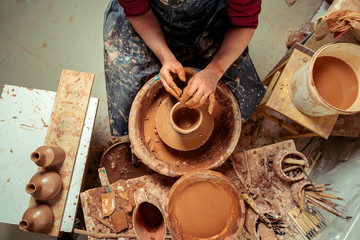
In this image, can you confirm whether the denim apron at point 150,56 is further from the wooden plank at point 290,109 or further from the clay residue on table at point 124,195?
the clay residue on table at point 124,195

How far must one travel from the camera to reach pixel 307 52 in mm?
1728

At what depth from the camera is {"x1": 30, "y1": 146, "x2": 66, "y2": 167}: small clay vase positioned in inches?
55.1

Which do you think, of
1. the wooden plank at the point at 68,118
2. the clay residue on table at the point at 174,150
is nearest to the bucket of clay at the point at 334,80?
the clay residue on table at the point at 174,150

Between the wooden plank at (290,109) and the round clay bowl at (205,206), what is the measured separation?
2.51ft

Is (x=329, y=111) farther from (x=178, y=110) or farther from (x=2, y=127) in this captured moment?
(x=2, y=127)

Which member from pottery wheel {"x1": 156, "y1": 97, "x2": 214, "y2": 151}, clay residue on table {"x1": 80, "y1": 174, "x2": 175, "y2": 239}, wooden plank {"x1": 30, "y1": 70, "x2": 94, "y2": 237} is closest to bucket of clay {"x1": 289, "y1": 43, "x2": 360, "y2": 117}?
pottery wheel {"x1": 156, "y1": 97, "x2": 214, "y2": 151}

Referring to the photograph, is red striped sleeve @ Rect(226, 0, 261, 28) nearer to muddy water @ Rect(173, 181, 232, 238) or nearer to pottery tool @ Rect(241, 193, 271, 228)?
muddy water @ Rect(173, 181, 232, 238)

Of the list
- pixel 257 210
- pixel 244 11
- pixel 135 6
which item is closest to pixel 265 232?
pixel 257 210

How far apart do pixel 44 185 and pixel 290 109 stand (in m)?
1.79

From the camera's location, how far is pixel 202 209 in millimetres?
1302

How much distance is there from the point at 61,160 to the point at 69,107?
39 cm

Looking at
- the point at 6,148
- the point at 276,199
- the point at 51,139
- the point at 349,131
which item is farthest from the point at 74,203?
the point at 349,131

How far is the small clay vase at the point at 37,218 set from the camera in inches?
54.6

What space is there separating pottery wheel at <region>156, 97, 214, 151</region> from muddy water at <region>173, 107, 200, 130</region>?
0.06 meters
